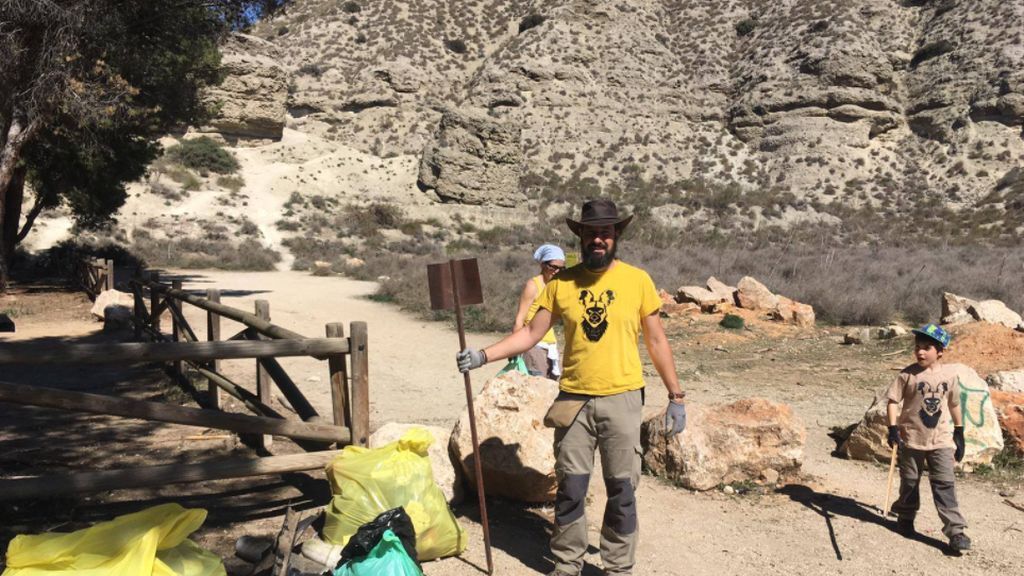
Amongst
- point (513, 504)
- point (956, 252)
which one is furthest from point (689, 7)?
point (513, 504)

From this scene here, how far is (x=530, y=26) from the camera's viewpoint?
53.2m

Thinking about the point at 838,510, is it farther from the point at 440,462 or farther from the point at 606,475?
the point at 440,462

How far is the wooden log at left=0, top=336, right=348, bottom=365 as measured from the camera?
328cm

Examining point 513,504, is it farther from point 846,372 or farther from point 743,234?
point 743,234

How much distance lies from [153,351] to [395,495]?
4.98ft

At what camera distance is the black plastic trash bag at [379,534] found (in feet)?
9.34

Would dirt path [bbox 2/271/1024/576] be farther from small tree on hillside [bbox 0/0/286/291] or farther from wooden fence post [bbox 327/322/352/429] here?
small tree on hillside [bbox 0/0/286/291]

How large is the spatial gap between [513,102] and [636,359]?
4547cm

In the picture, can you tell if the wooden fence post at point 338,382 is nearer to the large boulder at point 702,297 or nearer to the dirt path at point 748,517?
the dirt path at point 748,517

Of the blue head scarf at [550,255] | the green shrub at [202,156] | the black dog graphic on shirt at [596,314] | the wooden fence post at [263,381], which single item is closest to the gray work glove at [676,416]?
the black dog graphic on shirt at [596,314]

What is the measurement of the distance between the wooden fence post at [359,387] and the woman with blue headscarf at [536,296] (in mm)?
1119

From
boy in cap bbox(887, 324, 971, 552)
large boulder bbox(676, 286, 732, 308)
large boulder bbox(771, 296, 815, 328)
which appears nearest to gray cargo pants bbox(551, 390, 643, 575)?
boy in cap bbox(887, 324, 971, 552)

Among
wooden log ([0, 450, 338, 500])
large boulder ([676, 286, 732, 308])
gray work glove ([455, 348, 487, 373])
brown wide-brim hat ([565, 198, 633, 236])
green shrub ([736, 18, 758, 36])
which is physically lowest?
large boulder ([676, 286, 732, 308])

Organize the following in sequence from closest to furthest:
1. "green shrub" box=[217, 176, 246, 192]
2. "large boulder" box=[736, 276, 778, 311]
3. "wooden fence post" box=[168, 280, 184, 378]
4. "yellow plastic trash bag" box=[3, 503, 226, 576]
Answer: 1. "yellow plastic trash bag" box=[3, 503, 226, 576]
2. "wooden fence post" box=[168, 280, 184, 378]
3. "large boulder" box=[736, 276, 778, 311]
4. "green shrub" box=[217, 176, 246, 192]
